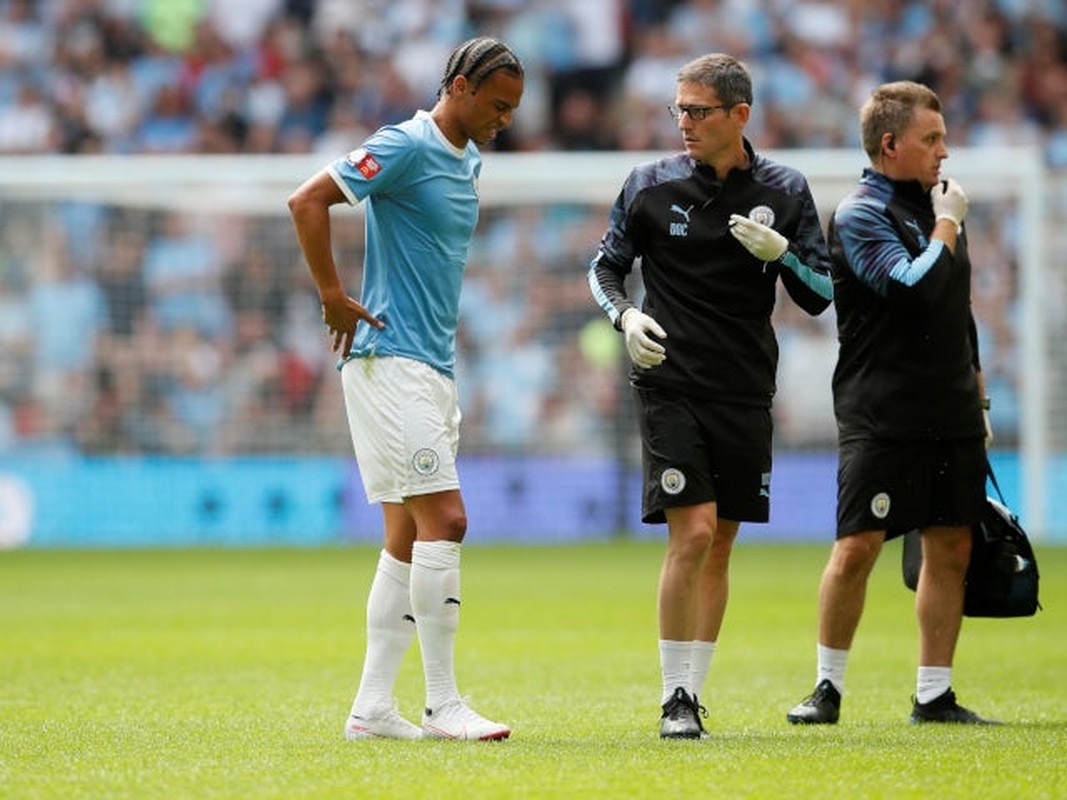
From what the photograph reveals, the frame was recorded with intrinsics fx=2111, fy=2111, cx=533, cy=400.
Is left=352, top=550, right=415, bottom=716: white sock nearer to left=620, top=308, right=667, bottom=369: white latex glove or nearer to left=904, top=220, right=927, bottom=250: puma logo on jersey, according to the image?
left=620, top=308, right=667, bottom=369: white latex glove

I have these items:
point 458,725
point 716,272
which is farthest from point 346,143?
point 458,725

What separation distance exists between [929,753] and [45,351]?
1550 centimetres

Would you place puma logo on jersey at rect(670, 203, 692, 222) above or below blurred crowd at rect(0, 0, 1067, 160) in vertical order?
below

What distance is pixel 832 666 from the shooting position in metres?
7.84

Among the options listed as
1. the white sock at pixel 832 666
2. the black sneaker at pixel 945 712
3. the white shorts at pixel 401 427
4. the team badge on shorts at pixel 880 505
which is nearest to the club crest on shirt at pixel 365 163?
the white shorts at pixel 401 427

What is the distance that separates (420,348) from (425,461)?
393 millimetres

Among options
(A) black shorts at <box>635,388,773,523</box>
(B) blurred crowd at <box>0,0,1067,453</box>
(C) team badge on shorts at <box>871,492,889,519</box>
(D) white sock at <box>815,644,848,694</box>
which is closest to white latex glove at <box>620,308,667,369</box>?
(A) black shorts at <box>635,388,773,523</box>

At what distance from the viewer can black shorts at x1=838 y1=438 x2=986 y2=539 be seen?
7.81 meters

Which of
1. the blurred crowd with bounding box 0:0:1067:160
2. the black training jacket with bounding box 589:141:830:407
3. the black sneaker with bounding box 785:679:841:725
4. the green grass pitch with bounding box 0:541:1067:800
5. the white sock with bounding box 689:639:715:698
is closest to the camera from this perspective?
the green grass pitch with bounding box 0:541:1067:800

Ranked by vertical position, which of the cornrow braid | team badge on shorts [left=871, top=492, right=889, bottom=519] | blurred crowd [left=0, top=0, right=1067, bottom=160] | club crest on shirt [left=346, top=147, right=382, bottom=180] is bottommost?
team badge on shorts [left=871, top=492, right=889, bottom=519]

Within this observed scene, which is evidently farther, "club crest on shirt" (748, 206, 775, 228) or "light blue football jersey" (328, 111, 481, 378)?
"club crest on shirt" (748, 206, 775, 228)

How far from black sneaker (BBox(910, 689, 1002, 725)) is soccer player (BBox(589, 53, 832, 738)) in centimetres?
91

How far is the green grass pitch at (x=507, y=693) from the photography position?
Result: 6.00m

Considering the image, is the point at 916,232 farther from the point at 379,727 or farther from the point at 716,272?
the point at 379,727
